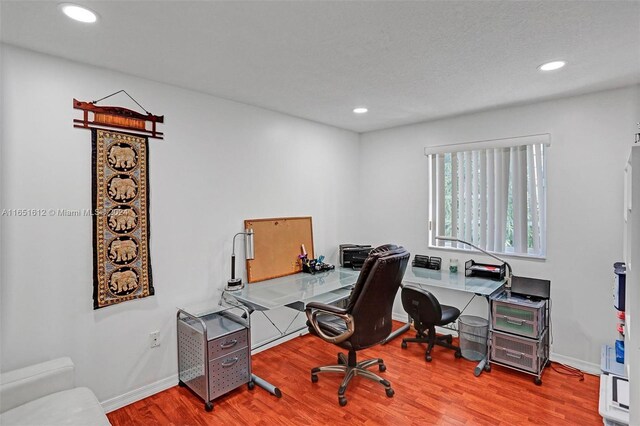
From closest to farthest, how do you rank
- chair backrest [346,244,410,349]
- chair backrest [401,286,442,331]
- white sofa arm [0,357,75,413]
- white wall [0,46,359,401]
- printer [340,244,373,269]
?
white sofa arm [0,357,75,413] → white wall [0,46,359,401] → chair backrest [346,244,410,349] → chair backrest [401,286,442,331] → printer [340,244,373,269]

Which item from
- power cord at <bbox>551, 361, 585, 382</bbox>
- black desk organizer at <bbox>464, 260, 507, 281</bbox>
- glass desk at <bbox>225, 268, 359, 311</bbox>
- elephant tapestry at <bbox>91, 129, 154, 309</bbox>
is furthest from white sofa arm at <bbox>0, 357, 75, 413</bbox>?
power cord at <bbox>551, 361, 585, 382</bbox>

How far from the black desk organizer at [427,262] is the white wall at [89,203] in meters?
1.39

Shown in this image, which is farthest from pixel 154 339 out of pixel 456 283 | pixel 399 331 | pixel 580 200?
pixel 580 200

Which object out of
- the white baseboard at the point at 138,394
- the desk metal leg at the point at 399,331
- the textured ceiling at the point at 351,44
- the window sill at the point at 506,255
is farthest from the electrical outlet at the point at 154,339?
the window sill at the point at 506,255

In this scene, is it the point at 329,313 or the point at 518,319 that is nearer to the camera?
the point at 329,313

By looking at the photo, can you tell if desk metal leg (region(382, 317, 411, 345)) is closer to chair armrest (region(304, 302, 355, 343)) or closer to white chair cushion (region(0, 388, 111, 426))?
chair armrest (region(304, 302, 355, 343))

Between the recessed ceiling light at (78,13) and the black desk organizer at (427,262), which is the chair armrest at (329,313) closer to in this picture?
the black desk organizer at (427,262)

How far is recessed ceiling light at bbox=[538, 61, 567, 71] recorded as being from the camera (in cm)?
217

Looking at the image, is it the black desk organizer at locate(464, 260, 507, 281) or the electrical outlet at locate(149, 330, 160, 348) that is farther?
the black desk organizer at locate(464, 260, 507, 281)

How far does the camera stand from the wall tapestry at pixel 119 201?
7.36 ft

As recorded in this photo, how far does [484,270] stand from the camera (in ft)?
10.4

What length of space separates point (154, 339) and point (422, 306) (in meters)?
2.23

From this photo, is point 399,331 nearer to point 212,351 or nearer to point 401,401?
point 401,401

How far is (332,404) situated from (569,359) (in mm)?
2172
